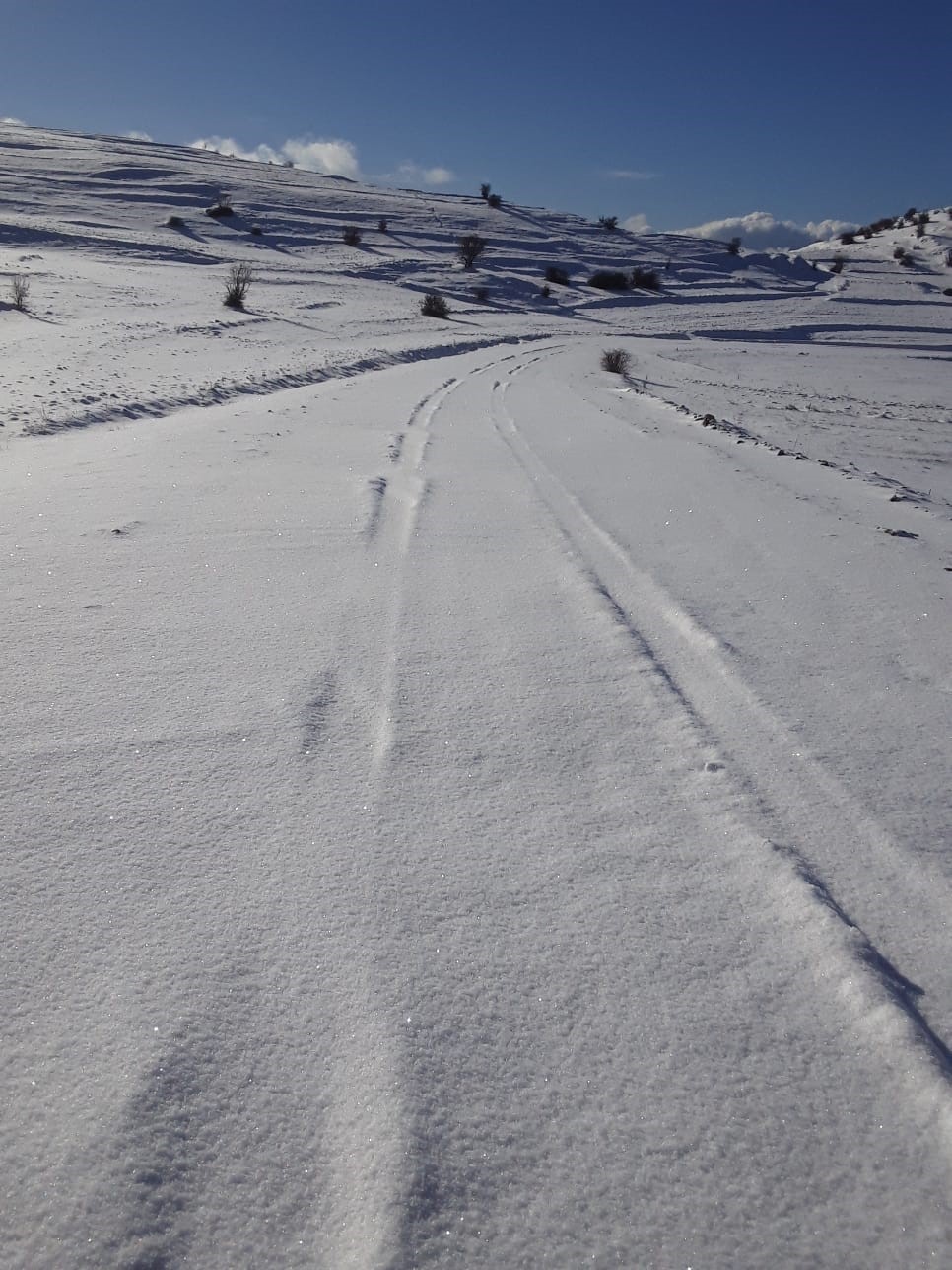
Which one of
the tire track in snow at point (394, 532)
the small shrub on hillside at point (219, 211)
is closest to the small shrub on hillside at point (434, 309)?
the tire track in snow at point (394, 532)

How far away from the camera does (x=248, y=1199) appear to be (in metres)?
1.17

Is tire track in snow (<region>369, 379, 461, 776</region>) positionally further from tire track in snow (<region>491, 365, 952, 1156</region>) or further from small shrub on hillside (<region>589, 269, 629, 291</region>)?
small shrub on hillside (<region>589, 269, 629, 291</region>)

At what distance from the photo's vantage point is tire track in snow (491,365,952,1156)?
4.75 ft

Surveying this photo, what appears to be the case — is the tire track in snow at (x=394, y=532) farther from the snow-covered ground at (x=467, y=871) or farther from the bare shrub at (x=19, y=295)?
the bare shrub at (x=19, y=295)

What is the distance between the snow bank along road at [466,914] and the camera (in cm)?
119

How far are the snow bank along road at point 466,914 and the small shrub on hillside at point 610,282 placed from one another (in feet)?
86.1

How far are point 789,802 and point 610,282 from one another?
28.4 m

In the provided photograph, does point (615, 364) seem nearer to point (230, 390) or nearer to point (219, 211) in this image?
point (230, 390)

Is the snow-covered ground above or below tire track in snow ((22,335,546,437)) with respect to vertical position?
below

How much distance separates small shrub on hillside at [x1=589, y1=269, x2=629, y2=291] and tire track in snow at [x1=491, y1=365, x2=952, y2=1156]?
26.2 metres

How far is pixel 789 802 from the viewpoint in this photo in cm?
208

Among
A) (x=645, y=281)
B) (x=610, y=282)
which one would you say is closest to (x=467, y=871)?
(x=610, y=282)

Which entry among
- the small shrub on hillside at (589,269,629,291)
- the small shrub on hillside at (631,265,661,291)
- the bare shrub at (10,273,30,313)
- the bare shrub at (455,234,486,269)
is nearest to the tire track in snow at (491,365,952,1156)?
the bare shrub at (10,273,30,313)

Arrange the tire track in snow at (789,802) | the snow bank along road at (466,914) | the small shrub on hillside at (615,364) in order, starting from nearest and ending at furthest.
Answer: the snow bank along road at (466,914)
the tire track in snow at (789,802)
the small shrub on hillside at (615,364)
